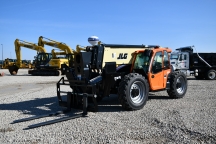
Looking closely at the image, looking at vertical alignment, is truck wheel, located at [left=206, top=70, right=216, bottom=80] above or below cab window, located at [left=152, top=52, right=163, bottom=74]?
below

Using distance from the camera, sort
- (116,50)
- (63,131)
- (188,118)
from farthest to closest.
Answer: (116,50), (188,118), (63,131)

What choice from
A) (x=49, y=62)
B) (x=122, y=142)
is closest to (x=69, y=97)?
(x=122, y=142)

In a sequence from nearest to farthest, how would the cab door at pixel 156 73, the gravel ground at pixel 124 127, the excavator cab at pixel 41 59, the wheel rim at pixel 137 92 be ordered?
1. the gravel ground at pixel 124 127
2. the wheel rim at pixel 137 92
3. the cab door at pixel 156 73
4. the excavator cab at pixel 41 59

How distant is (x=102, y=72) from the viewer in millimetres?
7801

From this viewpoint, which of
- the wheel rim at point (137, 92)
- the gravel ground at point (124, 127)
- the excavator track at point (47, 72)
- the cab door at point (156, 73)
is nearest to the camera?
the gravel ground at point (124, 127)

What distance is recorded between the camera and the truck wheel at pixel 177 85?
9516 mm

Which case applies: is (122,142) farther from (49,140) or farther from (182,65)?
(182,65)

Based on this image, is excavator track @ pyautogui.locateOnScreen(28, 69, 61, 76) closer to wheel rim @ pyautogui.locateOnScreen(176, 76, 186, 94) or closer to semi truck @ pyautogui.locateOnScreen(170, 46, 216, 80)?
semi truck @ pyautogui.locateOnScreen(170, 46, 216, 80)

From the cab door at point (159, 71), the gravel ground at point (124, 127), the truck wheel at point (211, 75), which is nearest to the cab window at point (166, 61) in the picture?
the cab door at point (159, 71)

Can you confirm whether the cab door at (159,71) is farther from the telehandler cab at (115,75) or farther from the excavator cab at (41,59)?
the excavator cab at (41,59)

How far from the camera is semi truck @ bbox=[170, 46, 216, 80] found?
68.7 feet

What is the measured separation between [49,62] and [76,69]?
21988mm

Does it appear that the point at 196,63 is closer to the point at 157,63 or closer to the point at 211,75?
the point at 211,75

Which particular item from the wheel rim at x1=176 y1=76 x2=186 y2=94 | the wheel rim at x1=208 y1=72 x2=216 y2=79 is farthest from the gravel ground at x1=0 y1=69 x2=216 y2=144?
the wheel rim at x1=208 y1=72 x2=216 y2=79
